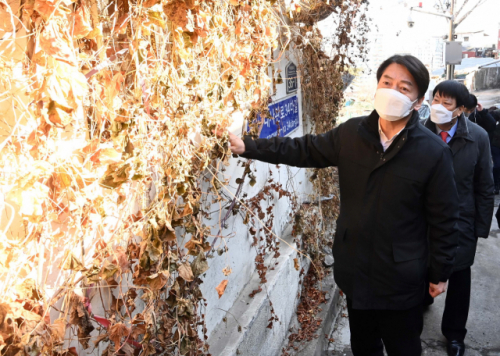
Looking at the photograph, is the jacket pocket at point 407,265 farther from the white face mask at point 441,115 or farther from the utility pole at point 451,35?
the utility pole at point 451,35

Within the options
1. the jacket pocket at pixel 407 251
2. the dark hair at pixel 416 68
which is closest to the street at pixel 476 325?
the jacket pocket at pixel 407 251

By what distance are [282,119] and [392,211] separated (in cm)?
209

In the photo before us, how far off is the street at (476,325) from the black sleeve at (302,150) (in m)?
1.94

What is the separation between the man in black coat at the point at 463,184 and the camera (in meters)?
3.34

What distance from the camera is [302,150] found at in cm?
270

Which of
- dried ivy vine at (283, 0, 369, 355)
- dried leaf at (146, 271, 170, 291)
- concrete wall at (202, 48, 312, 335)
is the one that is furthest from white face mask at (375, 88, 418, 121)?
dried ivy vine at (283, 0, 369, 355)

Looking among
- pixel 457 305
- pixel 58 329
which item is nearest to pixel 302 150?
pixel 58 329

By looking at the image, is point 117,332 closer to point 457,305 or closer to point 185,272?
point 185,272

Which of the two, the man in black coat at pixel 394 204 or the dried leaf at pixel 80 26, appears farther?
the man in black coat at pixel 394 204

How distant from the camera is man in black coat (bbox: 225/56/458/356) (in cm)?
240

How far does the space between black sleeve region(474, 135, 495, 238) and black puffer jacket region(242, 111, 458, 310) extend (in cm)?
109

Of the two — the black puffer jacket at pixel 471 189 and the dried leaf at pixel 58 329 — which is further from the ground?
the dried leaf at pixel 58 329

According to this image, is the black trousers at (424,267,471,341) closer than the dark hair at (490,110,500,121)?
Yes

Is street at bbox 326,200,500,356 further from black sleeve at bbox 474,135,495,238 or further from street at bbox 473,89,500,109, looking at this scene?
street at bbox 473,89,500,109
